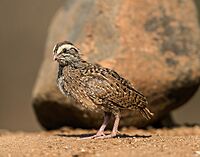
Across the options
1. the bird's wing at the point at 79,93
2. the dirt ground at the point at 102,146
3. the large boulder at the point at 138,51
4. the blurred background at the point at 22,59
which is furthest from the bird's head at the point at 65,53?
the blurred background at the point at 22,59

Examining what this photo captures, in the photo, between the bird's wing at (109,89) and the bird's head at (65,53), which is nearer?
the bird's wing at (109,89)

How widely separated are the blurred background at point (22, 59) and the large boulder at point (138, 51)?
925 cm

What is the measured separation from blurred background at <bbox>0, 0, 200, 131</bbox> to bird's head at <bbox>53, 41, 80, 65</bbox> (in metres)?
12.4

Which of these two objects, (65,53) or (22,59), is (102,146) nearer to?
(65,53)

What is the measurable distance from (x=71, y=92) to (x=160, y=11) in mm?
4054

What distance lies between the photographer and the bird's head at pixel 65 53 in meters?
11.9

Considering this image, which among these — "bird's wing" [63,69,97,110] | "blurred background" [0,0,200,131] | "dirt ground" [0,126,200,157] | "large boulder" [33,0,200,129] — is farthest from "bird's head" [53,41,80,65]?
"blurred background" [0,0,200,131]

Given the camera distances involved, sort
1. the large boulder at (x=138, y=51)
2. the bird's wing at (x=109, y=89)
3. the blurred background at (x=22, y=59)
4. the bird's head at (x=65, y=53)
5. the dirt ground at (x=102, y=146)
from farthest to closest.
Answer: the blurred background at (x=22, y=59)
the large boulder at (x=138, y=51)
the bird's head at (x=65, y=53)
the bird's wing at (x=109, y=89)
the dirt ground at (x=102, y=146)

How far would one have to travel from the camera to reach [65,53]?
39.4ft

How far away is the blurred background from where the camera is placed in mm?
25969

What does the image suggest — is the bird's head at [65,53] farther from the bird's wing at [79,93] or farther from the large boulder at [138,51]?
the large boulder at [138,51]

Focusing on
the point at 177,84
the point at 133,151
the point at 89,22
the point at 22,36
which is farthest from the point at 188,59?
the point at 22,36

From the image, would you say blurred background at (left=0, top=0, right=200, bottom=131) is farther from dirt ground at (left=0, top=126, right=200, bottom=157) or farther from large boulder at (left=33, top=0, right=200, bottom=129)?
dirt ground at (left=0, top=126, right=200, bottom=157)

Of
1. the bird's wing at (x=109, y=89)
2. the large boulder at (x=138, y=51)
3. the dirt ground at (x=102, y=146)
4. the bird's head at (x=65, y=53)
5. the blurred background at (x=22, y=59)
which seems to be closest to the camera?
the dirt ground at (x=102, y=146)
